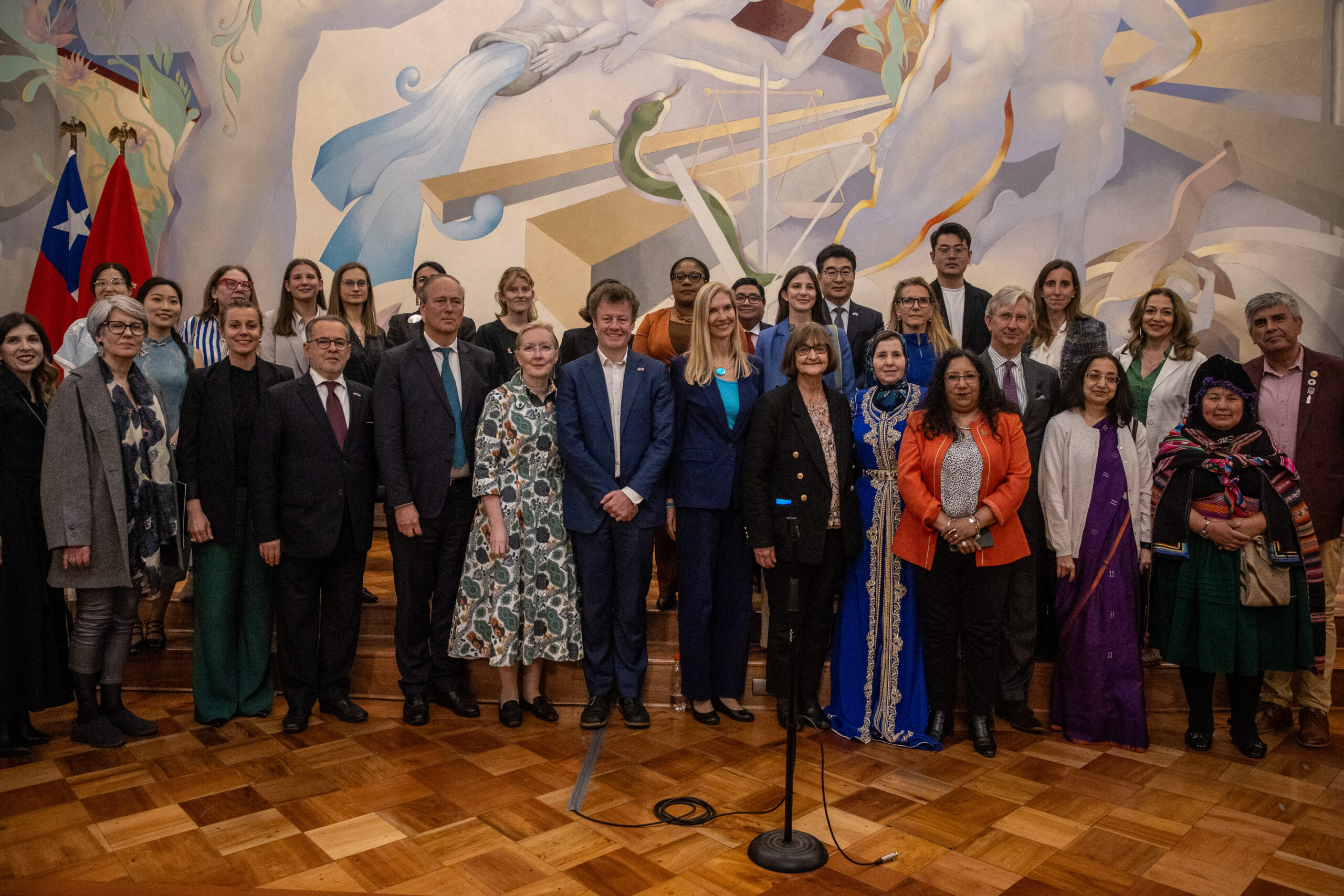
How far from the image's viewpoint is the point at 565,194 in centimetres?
545

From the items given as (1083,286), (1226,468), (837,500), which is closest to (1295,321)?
(1226,468)

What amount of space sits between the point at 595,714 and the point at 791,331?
5.50 ft

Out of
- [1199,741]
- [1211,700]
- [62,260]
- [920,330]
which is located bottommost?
[1199,741]

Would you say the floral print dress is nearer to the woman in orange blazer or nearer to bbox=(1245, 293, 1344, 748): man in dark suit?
the woman in orange blazer

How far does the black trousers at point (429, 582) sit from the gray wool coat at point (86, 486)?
905 millimetres

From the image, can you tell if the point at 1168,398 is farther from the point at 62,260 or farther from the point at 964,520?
the point at 62,260

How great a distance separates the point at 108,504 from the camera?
283 centimetres

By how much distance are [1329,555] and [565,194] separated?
4498 mm

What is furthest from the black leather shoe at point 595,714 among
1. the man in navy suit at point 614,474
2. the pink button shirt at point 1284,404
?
the pink button shirt at point 1284,404

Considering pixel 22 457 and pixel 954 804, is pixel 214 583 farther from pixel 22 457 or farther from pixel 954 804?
pixel 954 804

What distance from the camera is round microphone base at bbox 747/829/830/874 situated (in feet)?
6.77

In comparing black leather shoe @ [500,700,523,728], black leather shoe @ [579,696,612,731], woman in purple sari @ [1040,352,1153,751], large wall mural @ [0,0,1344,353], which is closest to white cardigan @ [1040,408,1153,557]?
woman in purple sari @ [1040,352,1153,751]

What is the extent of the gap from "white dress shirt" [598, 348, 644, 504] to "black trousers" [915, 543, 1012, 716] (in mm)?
1107

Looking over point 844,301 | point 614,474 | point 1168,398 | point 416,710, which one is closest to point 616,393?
point 614,474
